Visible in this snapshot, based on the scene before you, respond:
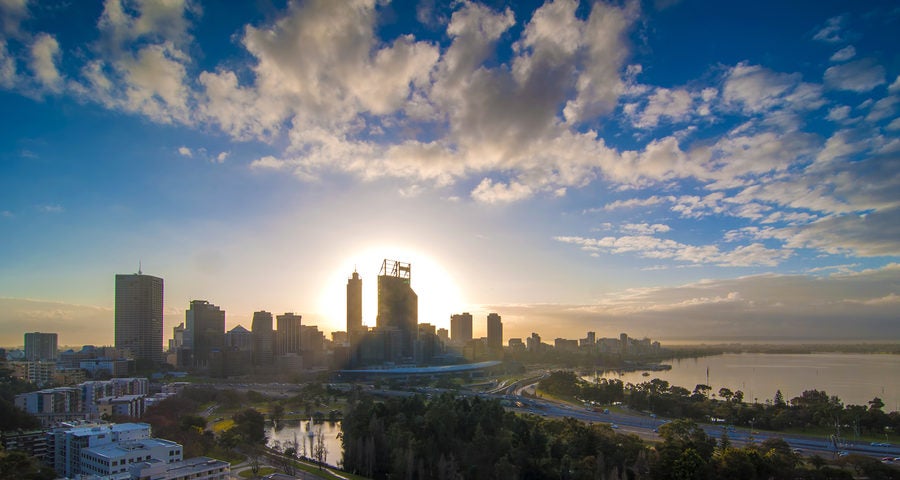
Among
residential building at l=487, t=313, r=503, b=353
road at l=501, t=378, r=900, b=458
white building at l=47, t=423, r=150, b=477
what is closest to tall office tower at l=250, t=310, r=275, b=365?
residential building at l=487, t=313, r=503, b=353

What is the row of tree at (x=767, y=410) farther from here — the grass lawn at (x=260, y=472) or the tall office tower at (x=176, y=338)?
the tall office tower at (x=176, y=338)

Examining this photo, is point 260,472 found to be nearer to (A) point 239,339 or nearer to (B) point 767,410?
(B) point 767,410

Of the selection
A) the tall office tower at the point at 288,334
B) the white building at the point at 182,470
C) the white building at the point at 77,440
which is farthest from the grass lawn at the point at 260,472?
the tall office tower at the point at 288,334

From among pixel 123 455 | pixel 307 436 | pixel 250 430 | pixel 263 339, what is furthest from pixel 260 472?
pixel 263 339

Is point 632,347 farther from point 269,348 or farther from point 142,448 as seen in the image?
point 142,448

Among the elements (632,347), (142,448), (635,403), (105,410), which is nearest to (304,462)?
(142,448)

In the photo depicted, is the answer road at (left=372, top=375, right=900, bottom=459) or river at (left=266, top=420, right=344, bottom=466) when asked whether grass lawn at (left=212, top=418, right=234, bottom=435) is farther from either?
road at (left=372, top=375, right=900, bottom=459)

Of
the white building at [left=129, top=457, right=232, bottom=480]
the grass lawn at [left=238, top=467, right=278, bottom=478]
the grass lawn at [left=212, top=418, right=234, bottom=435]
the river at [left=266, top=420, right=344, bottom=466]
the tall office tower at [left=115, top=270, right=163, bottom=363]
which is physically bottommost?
the river at [left=266, top=420, right=344, bottom=466]
